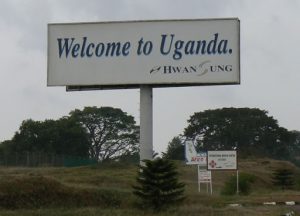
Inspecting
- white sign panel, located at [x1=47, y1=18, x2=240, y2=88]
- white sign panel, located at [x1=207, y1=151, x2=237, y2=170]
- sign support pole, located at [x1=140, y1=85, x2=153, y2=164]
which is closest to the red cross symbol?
white sign panel, located at [x1=207, y1=151, x2=237, y2=170]

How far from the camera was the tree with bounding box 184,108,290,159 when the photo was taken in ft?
324

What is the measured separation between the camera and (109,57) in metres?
27.0

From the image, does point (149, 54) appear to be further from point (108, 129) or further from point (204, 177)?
point (108, 129)

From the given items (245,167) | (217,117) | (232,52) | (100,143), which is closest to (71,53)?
(232,52)

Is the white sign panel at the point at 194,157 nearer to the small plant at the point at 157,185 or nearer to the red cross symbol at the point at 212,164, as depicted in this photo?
the red cross symbol at the point at 212,164

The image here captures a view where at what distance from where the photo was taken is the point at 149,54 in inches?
1054

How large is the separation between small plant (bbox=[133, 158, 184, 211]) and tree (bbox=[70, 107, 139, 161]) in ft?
232

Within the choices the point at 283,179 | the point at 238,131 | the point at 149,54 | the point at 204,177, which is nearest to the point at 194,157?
the point at 204,177

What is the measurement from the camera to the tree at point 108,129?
93312 millimetres

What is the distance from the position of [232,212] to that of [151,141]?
6.87m

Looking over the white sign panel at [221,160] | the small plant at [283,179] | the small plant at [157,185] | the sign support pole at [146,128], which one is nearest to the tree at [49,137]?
the small plant at [283,179]

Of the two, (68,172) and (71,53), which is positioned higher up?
(71,53)

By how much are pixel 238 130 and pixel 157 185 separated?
77.8 metres

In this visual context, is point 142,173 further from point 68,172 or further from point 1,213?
point 68,172
